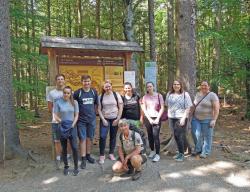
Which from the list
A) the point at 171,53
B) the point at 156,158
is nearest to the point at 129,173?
the point at 156,158

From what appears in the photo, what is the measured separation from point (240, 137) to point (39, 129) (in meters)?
8.25

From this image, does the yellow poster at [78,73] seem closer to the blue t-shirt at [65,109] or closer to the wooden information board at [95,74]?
the wooden information board at [95,74]

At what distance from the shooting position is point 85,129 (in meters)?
6.89

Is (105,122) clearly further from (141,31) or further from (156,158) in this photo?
(141,31)

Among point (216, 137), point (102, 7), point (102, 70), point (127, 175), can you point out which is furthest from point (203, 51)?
point (127, 175)

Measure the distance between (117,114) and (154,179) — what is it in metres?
1.60

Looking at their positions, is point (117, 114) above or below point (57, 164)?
above

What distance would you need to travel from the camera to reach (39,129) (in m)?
14.4

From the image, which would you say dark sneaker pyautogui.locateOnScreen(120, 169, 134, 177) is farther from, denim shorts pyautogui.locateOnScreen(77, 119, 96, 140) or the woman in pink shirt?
denim shorts pyautogui.locateOnScreen(77, 119, 96, 140)

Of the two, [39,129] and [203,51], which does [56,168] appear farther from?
[203,51]

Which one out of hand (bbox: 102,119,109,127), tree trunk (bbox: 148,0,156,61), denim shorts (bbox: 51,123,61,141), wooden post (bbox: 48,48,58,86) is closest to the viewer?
denim shorts (bbox: 51,123,61,141)

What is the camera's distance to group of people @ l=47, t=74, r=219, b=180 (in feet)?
21.4

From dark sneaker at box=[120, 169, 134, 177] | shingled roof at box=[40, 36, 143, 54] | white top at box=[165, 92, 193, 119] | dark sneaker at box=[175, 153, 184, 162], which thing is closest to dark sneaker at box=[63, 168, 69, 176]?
dark sneaker at box=[120, 169, 134, 177]

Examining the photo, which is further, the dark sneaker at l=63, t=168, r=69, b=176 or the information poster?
the information poster
